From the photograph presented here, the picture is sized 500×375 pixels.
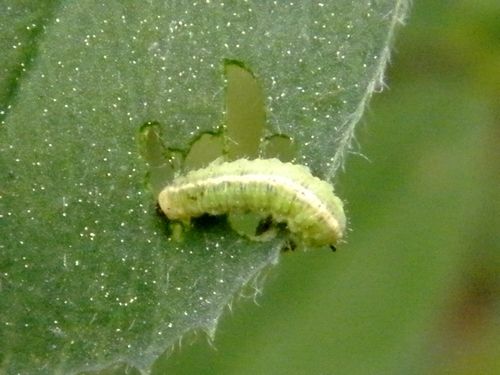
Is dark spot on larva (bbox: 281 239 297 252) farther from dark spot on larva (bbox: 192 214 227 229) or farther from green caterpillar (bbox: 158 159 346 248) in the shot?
dark spot on larva (bbox: 192 214 227 229)

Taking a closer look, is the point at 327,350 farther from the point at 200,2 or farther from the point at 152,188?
the point at 200,2

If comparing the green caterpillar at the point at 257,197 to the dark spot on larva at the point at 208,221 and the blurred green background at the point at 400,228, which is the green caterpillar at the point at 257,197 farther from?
the blurred green background at the point at 400,228

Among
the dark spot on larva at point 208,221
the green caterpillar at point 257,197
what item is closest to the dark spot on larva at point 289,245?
the green caterpillar at point 257,197

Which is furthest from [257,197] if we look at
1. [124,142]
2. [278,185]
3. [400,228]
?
[400,228]

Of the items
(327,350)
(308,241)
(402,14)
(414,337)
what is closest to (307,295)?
(327,350)

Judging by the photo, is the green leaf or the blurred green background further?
the blurred green background

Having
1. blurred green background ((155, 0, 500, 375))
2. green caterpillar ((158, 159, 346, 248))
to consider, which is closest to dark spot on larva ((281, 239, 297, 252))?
green caterpillar ((158, 159, 346, 248))
